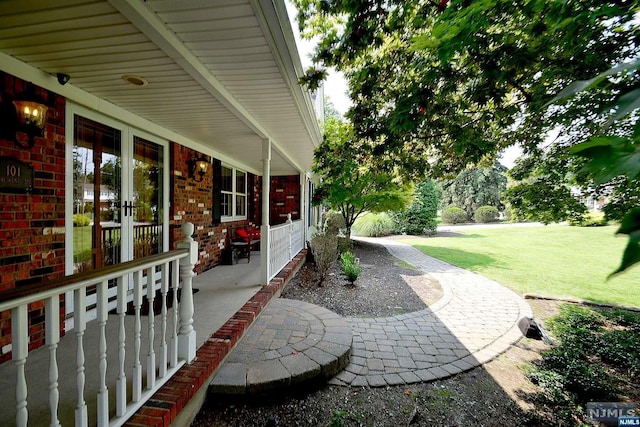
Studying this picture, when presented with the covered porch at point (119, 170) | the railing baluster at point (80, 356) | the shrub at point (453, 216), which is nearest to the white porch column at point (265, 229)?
the covered porch at point (119, 170)

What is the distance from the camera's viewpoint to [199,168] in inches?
206

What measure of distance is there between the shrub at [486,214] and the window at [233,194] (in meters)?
24.5

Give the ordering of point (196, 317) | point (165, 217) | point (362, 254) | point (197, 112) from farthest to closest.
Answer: point (362, 254)
point (165, 217)
point (197, 112)
point (196, 317)

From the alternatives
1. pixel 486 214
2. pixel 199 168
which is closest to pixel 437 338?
pixel 199 168

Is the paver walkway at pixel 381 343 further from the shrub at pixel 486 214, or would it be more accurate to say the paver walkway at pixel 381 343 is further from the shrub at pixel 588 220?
the shrub at pixel 486 214

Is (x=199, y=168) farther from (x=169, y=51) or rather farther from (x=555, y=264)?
(x=555, y=264)

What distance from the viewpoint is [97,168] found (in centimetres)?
334

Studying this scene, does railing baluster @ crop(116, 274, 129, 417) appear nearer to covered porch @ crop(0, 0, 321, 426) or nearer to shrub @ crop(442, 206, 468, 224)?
covered porch @ crop(0, 0, 321, 426)

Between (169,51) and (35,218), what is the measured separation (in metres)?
2.00

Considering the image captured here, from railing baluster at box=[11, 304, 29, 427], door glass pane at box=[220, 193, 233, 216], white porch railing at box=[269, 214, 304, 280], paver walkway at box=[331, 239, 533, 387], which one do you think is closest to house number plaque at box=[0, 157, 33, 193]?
railing baluster at box=[11, 304, 29, 427]

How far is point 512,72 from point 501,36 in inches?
13.2

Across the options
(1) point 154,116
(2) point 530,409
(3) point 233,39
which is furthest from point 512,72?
(1) point 154,116

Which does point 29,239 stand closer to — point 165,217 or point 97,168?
point 97,168

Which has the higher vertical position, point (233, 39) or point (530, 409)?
point (233, 39)
